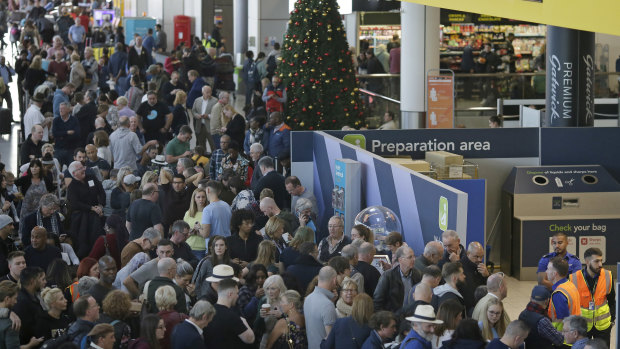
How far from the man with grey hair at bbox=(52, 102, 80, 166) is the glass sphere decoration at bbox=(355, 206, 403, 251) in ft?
18.8

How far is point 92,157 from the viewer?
42.3ft

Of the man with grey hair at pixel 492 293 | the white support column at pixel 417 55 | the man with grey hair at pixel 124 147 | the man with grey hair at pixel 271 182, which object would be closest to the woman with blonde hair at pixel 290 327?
the man with grey hair at pixel 492 293

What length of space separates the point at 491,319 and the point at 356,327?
1035 mm

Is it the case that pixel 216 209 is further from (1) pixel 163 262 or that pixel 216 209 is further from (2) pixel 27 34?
(2) pixel 27 34

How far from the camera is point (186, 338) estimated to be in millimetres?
7023

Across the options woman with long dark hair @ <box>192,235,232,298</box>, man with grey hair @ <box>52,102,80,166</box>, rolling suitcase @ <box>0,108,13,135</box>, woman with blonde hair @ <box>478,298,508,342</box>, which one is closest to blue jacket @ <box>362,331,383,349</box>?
woman with blonde hair @ <box>478,298,508,342</box>

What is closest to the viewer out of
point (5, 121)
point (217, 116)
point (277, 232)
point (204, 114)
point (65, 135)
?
point (277, 232)

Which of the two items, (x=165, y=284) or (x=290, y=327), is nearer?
(x=290, y=327)

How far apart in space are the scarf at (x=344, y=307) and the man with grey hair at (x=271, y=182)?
455cm

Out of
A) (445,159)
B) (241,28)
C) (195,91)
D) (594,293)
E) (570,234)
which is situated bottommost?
(570,234)

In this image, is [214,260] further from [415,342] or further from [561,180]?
[561,180]

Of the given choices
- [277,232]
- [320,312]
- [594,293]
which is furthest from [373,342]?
[277,232]

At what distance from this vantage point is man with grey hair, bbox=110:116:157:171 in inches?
561

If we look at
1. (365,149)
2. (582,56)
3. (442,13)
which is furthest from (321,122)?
(442,13)
